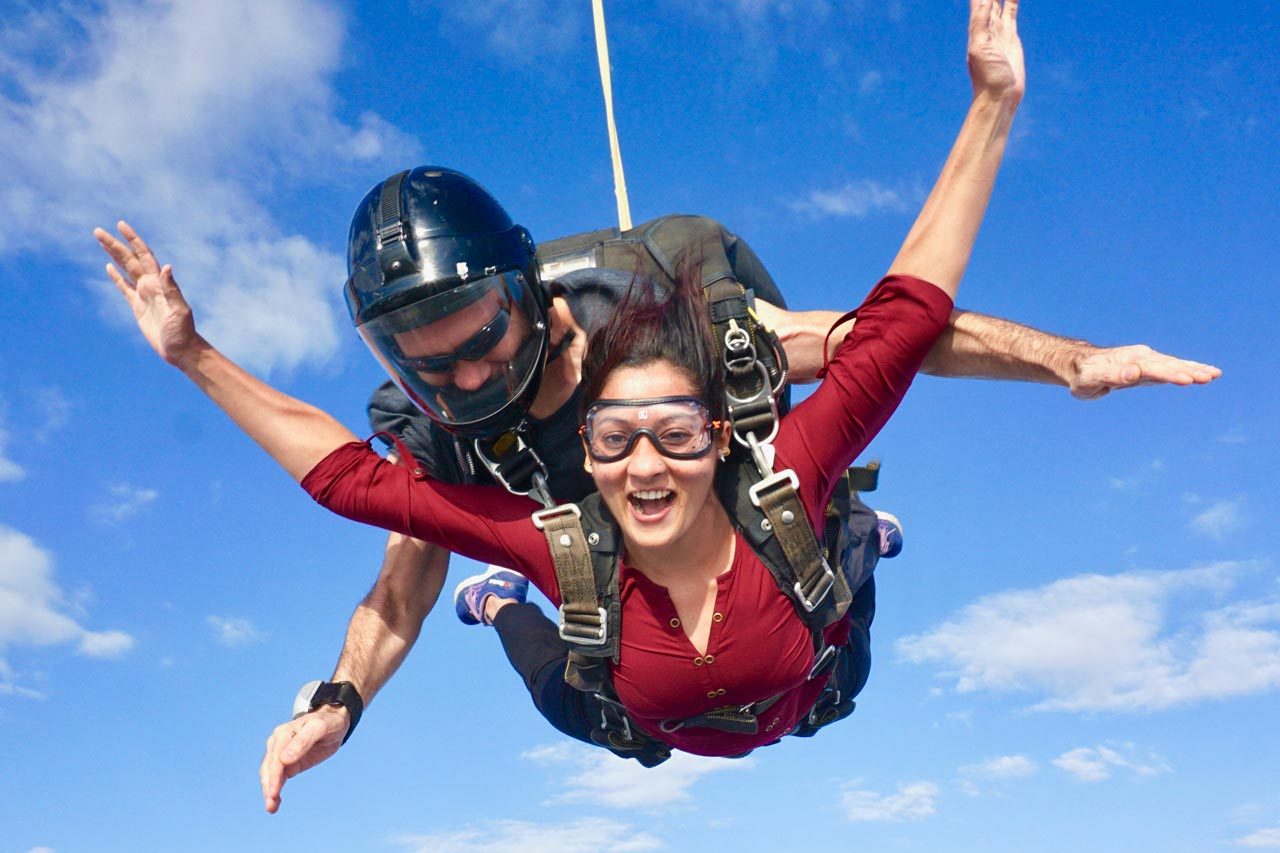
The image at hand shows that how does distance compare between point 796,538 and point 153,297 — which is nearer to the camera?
point 796,538

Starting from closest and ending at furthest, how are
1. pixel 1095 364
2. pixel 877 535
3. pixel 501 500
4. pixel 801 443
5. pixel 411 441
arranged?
pixel 1095 364 → pixel 801 443 → pixel 501 500 → pixel 411 441 → pixel 877 535

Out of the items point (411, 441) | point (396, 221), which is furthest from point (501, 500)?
point (396, 221)

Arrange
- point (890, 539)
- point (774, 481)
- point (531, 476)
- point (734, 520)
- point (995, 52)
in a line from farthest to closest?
1. point (890, 539)
2. point (531, 476)
3. point (995, 52)
4. point (734, 520)
5. point (774, 481)

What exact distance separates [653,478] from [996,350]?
1.34 metres

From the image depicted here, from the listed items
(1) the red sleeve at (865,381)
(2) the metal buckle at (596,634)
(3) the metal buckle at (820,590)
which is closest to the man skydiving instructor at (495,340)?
(1) the red sleeve at (865,381)

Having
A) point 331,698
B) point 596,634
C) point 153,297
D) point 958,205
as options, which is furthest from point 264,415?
point 958,205

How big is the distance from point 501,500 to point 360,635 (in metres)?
1.48

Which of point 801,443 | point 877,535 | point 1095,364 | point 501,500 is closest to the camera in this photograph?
point 1095,364

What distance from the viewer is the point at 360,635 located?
18.7 ft

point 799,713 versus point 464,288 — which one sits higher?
point 464,288

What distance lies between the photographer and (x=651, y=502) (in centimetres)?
427

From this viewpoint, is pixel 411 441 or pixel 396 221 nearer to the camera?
pixel 396 221

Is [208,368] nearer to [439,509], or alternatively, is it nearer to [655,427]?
[439,509]

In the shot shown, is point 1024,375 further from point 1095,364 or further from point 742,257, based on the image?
point 742,257
